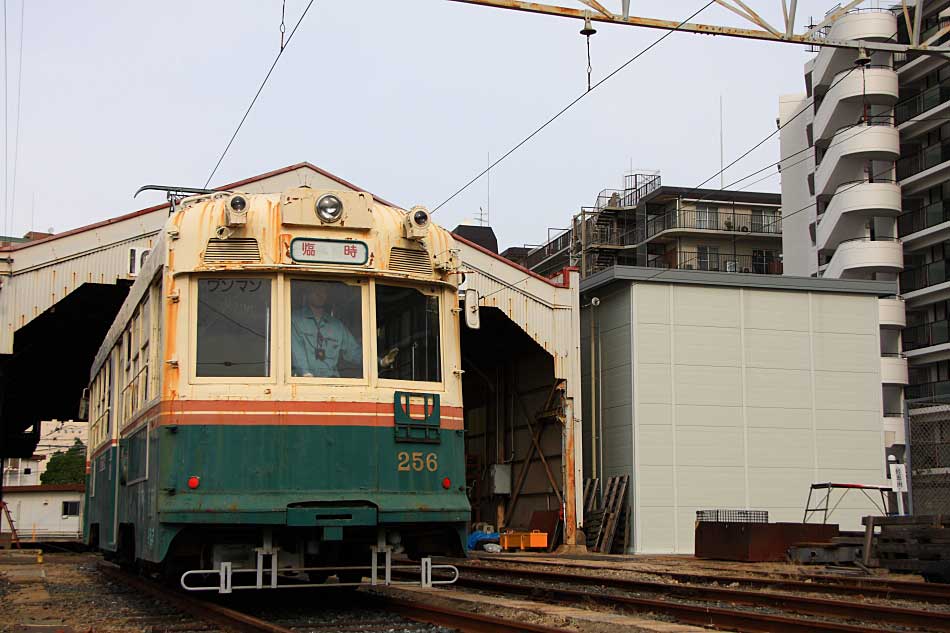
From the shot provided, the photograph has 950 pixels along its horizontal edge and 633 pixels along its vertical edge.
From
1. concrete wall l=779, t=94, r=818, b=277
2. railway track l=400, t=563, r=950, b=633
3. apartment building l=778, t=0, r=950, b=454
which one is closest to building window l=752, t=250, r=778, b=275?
concrete wall l=779, t=94, r=818, b=277

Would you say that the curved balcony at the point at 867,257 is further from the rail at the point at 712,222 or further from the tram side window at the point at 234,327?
the tram side window at the point at 234,327

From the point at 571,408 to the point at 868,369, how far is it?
7717 mm

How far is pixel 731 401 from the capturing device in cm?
2684

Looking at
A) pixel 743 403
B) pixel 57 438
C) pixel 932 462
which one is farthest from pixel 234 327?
pixel 57 438

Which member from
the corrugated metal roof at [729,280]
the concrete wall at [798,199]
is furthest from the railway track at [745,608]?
the concrete wall at [798,199]

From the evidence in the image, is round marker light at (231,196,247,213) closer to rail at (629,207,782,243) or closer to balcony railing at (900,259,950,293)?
balcony railing at (900,259,950,293)

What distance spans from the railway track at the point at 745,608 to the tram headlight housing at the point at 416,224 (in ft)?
12.1

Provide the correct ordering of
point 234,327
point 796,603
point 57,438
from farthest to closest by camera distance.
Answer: point 57,438
point 796,603
point 234,327

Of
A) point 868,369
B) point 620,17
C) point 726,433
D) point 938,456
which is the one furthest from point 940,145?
point 620,17

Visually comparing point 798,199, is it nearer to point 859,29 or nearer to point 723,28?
point 859,29

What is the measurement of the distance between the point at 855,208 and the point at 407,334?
44.0 meters

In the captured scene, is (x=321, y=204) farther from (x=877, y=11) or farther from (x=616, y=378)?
(x=877, y=11)

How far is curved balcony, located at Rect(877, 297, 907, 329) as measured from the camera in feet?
159

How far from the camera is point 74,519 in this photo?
53031 millimetres
